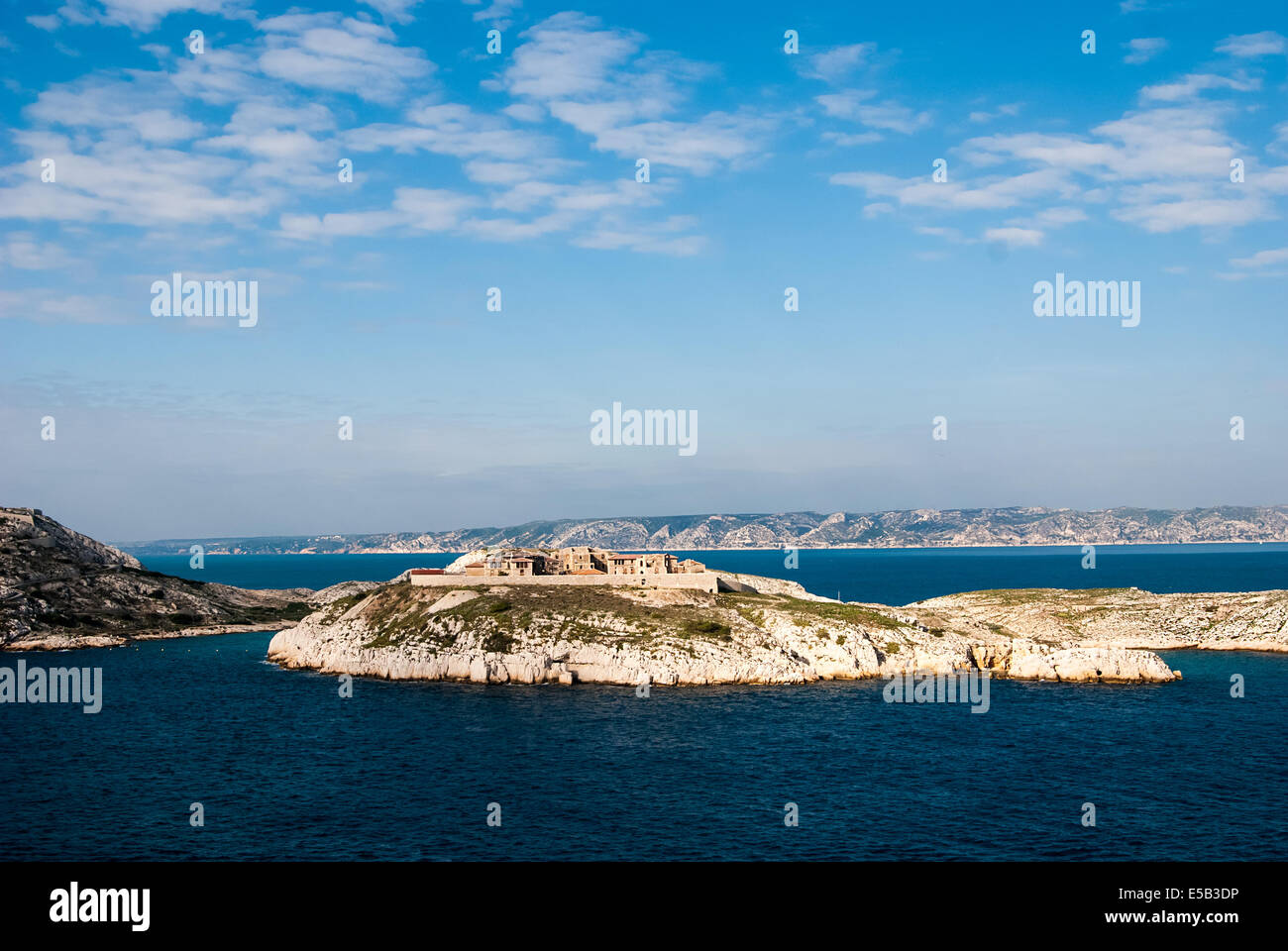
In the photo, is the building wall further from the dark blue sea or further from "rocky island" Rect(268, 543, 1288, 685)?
the dark blue sea

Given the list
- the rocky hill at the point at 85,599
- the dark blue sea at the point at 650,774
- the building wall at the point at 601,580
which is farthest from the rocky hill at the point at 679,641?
the rocky hill at the point at 85,599

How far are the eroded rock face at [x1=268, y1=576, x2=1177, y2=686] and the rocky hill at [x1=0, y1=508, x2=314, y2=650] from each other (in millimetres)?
56008

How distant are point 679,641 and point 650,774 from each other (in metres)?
41.1

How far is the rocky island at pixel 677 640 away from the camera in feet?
343

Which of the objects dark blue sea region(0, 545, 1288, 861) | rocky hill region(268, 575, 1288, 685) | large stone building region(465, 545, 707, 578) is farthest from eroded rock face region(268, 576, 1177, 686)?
large stone building region(465, 545, 707, 578)

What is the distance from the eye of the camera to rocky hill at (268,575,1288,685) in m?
105

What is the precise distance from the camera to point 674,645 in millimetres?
105562

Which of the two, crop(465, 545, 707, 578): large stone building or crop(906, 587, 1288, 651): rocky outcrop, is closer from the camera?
crop(906, 587, 1288, 651): rocky outcrop

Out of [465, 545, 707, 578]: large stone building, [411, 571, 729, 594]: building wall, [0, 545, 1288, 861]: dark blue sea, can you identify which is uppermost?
[465, 545, 707, 578]: large stone building

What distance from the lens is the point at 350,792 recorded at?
6238 centimetres

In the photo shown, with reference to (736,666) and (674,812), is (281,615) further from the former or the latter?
(674,812)

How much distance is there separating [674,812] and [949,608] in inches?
4655
